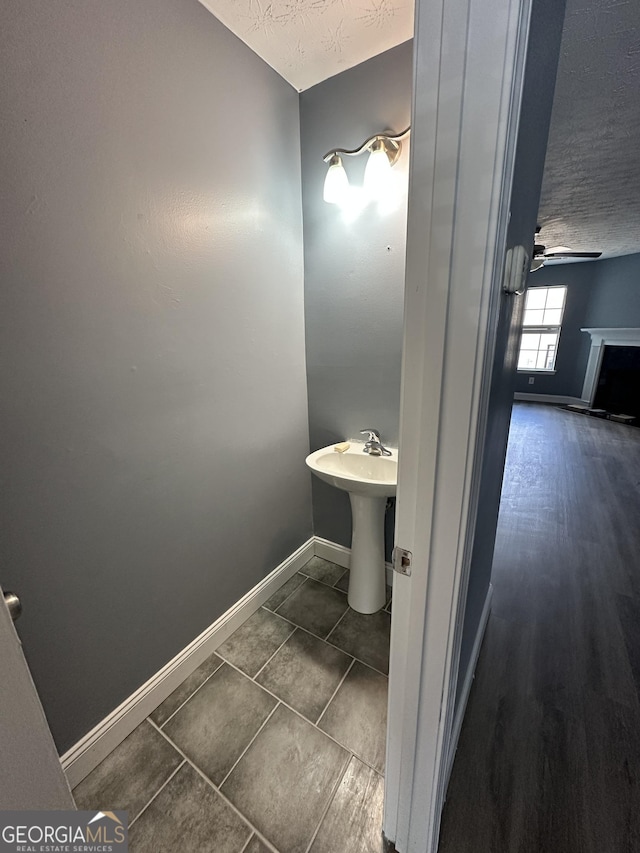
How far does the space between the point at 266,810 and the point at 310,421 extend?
4.97 ft

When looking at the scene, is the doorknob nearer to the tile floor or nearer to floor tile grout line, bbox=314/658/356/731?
the tile floor

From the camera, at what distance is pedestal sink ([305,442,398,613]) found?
1619 mm

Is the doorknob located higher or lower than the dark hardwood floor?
higher

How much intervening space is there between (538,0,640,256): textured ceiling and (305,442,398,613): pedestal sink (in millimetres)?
1677

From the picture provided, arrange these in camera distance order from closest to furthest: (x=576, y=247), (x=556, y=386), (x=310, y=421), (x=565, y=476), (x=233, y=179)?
(x=233, y=179) → (x=310, y=421) → (x=565, y=476) → (x=576, y=247) → (x=556, y=386)

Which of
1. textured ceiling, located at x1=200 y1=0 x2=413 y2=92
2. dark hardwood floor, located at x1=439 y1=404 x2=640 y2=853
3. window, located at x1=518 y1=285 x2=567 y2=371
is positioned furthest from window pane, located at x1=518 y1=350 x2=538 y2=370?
textured ceiling, located at x1=200 y1=0 x2=413 y2=92

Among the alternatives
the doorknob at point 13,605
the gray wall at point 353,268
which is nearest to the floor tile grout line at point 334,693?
the gray wall at point 353,268

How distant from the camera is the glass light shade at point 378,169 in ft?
4.39

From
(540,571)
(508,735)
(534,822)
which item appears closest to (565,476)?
(540,571)

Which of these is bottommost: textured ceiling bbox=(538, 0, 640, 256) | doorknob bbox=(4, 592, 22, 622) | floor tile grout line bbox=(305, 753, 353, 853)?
floor tile grout line bbox=(305, 753, 353, 853)

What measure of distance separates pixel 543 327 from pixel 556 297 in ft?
1.69

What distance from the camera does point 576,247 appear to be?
4.60 m

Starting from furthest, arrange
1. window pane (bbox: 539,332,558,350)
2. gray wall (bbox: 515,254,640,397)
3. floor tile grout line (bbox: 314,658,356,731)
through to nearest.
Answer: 1. window pane (bbox: 539,332,558,350)
2. gray wall (bbox: 515,254,640,397)
3. floor tile grout line (bbox: 314,658,356,731)

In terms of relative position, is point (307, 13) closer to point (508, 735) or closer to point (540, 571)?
point (508, 735)
